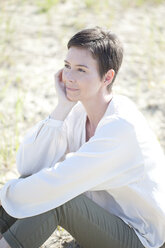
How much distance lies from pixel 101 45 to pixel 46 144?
22.7 inches

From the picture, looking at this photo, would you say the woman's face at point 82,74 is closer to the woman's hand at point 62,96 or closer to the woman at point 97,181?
the woman at point 97,181

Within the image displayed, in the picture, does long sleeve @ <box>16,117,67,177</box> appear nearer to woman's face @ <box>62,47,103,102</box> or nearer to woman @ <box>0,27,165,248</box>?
woman @ <box>0,27,165,248</box>

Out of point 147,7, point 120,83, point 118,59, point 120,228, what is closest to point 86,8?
point 147,7

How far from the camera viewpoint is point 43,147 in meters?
2.60

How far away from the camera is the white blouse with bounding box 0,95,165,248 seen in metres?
2.19

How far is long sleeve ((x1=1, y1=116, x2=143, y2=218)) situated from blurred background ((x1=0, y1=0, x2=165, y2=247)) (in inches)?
33.1

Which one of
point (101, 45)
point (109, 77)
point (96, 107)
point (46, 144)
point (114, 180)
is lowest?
point (114, 180)

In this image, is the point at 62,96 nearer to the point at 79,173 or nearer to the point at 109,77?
the point at 109,77

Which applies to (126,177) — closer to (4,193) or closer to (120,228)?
(120,228)

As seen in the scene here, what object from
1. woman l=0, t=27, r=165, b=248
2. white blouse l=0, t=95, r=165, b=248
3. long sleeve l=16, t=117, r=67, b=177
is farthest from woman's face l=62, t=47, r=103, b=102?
long sleeve l=16, t=117, r=67, b=177

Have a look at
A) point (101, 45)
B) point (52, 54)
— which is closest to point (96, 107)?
point (101, 45)

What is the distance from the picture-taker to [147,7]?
5.89 meters

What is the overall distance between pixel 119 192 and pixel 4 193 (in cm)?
49

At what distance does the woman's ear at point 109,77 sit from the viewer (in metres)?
2.38
